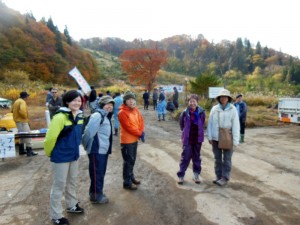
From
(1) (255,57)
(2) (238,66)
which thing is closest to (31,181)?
(2) (238,66)

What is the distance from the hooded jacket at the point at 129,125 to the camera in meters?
4.29

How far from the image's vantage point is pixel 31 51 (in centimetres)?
4272

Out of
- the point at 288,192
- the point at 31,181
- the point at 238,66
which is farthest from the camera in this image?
the point at 238,66

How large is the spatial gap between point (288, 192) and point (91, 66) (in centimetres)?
5455

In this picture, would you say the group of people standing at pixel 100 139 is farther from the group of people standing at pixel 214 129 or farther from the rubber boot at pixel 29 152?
the rubber boot at pixel 29 152

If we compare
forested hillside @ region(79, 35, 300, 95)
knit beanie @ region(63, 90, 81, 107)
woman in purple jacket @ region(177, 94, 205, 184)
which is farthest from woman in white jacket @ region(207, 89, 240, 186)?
forested hillside @ region(79, 35, 300, 95)

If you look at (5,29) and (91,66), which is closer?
(5,29)

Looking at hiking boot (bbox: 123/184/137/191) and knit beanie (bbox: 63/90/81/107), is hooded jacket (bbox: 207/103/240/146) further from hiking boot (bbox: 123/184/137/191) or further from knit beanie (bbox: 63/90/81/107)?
knit beanie (bbox: 63/90/81/107)

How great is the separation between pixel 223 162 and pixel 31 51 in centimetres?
4453

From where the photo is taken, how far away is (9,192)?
454cm

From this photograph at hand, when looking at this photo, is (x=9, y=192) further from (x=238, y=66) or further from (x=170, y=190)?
(x=238, y=66)

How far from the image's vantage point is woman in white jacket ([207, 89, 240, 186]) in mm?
4605

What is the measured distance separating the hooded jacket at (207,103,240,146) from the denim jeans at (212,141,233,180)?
20 centimetres

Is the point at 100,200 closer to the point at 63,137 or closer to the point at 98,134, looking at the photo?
the point at 98,134
